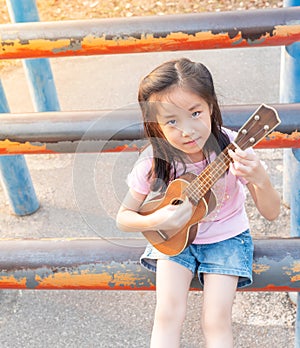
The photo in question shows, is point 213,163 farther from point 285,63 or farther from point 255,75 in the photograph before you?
point 255,75

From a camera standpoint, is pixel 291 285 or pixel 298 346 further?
pixel 298 346

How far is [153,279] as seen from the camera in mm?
1426

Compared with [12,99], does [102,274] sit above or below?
above

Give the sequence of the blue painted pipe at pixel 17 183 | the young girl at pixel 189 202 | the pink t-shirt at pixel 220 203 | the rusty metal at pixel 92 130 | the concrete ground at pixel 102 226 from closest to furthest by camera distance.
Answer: the young girl at pixel 189 202, the pink t-shirt at pixel 220 203, the rusty metal at pixel 92 130, the concrete ground at pixel 102 226, the blue painted pipe at pixel 17 183

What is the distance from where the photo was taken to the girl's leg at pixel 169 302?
4.50 feet

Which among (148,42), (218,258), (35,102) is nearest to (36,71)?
(35,102)

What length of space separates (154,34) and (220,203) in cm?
73

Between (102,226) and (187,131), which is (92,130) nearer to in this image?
A: (102,226)

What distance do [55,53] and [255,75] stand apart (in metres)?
2.16

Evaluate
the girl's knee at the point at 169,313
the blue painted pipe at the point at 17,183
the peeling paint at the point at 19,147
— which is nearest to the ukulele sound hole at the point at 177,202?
the girl's knee at the point at 169,313

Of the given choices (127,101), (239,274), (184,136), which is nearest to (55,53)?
(184,136)

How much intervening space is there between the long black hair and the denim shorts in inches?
6.9

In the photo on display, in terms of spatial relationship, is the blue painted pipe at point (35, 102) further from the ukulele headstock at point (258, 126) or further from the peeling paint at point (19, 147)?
the ukulele headstock at point (258, 126)

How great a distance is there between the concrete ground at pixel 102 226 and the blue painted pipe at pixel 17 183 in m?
0.06
